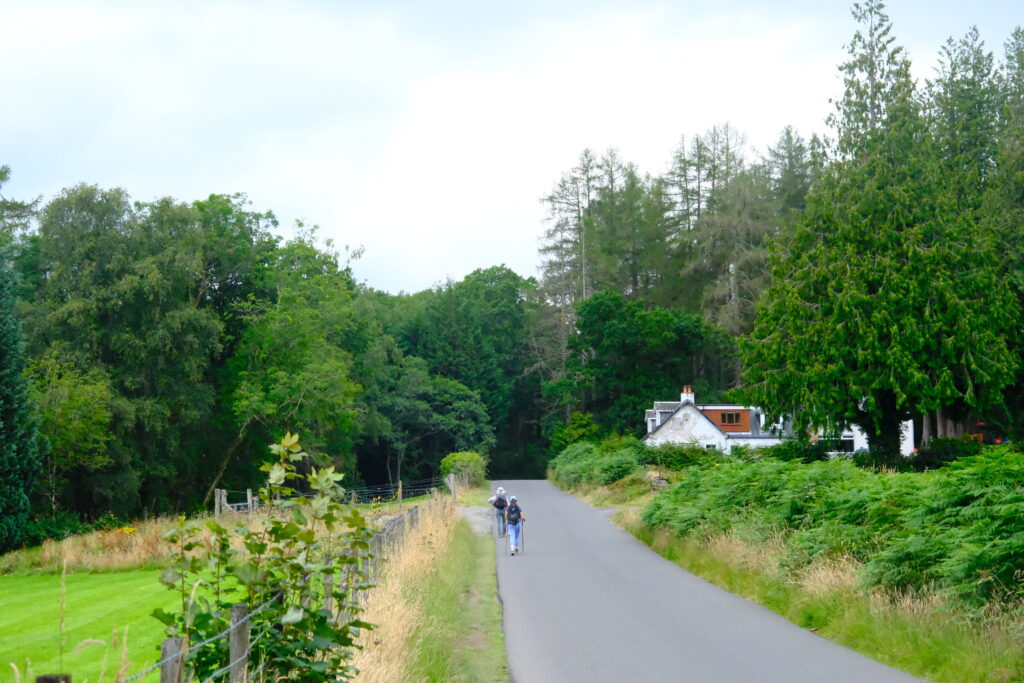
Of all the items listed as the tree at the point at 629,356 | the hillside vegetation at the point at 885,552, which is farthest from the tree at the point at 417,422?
the hillside vegetation at the point at 885,552

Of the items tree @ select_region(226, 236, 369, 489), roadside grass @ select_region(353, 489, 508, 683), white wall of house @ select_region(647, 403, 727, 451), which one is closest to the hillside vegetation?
roadside grass @ select_region(353, 489, 508, 683)

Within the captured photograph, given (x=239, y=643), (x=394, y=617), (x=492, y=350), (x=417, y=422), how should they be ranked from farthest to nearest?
(x=492, y=350)
(x=417, y=422)
(x=394, y=617)
(x=239, y=643)

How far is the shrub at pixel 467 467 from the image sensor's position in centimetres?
5694

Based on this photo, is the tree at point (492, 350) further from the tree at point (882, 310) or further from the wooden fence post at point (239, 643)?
the wooden fence post at point (239, 643)

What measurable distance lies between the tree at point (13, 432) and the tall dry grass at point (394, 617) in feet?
72.0

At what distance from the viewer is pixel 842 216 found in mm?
42844

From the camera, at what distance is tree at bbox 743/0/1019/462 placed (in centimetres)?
3959

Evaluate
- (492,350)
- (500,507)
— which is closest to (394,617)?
(500,507)

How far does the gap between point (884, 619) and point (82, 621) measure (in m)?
13.5

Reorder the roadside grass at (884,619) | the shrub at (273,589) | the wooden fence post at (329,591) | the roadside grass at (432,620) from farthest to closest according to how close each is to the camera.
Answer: the roadside grass at (884,619) → the roadside grass at (432,620) → the wooden fence post at (329,591) → the shrub at (273,589)

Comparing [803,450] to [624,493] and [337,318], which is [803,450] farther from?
[337,318]

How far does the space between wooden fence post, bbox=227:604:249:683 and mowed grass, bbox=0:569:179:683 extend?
227 inches

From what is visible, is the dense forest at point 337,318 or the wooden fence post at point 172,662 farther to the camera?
the dense forest at point 337,318

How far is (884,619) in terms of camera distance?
11.6 meters
